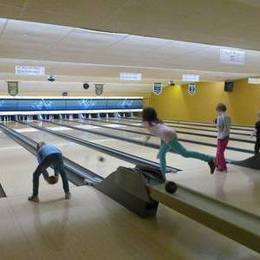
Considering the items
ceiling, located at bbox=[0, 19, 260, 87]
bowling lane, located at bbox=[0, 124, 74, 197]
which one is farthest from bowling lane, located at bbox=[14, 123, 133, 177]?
ceiling, located at bbox=[0, 19, 260, 87]

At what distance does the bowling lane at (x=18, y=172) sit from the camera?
188 inches

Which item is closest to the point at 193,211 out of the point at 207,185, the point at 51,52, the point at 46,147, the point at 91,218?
the point at 91,218

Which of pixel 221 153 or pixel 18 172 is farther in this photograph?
pixel 18 172

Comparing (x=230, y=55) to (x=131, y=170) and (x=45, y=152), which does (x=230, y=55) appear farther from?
(x=45, y=152)

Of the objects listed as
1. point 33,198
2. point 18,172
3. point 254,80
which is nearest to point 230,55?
point 18,172

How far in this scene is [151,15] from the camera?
169 inches

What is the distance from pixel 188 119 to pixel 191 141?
31.3ft

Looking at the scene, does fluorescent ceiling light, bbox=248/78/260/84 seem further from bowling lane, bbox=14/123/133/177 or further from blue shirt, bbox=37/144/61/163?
blue shirt, bbox=37/144/61/163

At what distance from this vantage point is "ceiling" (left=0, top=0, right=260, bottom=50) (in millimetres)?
3786

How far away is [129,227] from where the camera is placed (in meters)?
3.36

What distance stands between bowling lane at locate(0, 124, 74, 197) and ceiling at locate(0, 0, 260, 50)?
7.47 ft

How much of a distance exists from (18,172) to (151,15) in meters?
3.49

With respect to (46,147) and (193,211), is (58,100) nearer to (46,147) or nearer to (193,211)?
(46,147)

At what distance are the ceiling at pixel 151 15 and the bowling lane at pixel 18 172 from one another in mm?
2277
